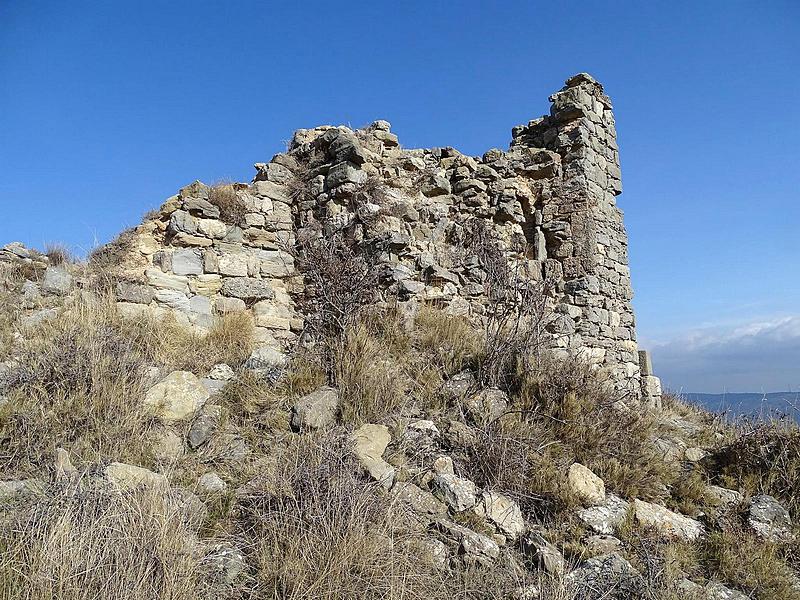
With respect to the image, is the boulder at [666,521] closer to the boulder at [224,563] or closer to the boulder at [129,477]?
the boulder at [224,563]

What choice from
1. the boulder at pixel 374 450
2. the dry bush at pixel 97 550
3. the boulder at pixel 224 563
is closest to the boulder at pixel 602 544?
the boulder at pixel 374 450

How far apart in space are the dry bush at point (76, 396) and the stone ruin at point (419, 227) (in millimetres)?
997

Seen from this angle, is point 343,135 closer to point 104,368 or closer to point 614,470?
point 104,368

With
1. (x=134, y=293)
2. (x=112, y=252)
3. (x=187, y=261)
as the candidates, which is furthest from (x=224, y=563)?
(x=112, y=252)

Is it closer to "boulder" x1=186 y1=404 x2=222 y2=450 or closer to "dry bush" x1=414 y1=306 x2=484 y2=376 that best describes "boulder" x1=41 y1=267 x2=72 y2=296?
"boulder" x1=186 y1=404 x2=222 y2=450

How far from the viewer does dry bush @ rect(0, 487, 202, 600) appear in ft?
7.81

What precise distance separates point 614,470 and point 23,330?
18.4 ft

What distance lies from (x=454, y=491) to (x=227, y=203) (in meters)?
4.79

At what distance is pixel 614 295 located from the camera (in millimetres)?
7625

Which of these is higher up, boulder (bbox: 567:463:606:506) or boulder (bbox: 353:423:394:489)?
boulder (bbox: 353:423:394:489)

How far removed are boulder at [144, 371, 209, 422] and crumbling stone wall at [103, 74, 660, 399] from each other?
1493 millimetres

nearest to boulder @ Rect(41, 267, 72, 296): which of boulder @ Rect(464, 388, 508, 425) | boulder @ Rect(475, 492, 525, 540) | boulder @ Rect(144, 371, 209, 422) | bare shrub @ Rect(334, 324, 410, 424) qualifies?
boulder @ Rect(144, 371, 209, 422)

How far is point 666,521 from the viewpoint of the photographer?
12.3ft

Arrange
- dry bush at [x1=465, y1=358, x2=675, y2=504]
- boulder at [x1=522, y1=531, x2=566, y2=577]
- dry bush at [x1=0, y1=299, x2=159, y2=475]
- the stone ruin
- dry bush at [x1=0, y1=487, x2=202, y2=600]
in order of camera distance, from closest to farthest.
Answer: dry bush at [x1=0, y1=487, x2=202, y2=600] → boulder at [x1=522, y1=531, x2=566, y2=577] → dry bush at [x1=0, y1=299, x2=159, y2=475] → dry bush at [x1=465, y1=358, x2=675, y2=504] → the stone ruin
